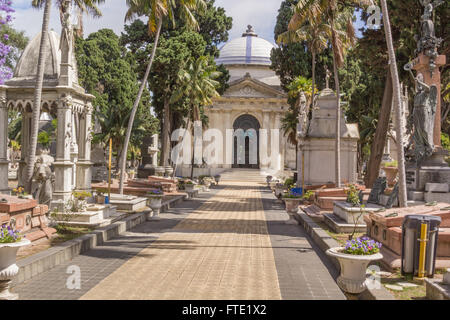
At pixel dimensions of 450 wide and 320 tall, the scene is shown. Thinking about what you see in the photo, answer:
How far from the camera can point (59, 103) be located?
13273 mm

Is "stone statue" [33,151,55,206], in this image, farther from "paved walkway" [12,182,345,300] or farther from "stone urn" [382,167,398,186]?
"stone urn" [382,167,398,186]

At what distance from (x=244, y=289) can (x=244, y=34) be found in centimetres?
6685

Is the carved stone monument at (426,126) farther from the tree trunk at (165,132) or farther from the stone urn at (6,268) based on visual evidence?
the tree trunk at (165,132)

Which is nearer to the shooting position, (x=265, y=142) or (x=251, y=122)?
A: (x=265, y=142)

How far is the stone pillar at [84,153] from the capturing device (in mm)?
15125

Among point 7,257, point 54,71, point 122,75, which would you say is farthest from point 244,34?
point 7,257

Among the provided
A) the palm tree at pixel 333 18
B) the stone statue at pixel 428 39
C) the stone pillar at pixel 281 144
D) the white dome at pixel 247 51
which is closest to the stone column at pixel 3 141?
the palm tree at pixel 333 18

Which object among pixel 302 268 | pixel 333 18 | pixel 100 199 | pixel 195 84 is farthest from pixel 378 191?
pixel 195 84

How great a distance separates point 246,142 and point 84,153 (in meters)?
38.8

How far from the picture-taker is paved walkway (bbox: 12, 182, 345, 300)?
650 cm

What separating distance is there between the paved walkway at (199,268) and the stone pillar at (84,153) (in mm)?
3196

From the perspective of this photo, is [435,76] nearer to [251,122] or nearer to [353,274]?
[353,274]

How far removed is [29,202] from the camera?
8.96m

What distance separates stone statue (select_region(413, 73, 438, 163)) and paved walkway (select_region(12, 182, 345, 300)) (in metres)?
3.86
